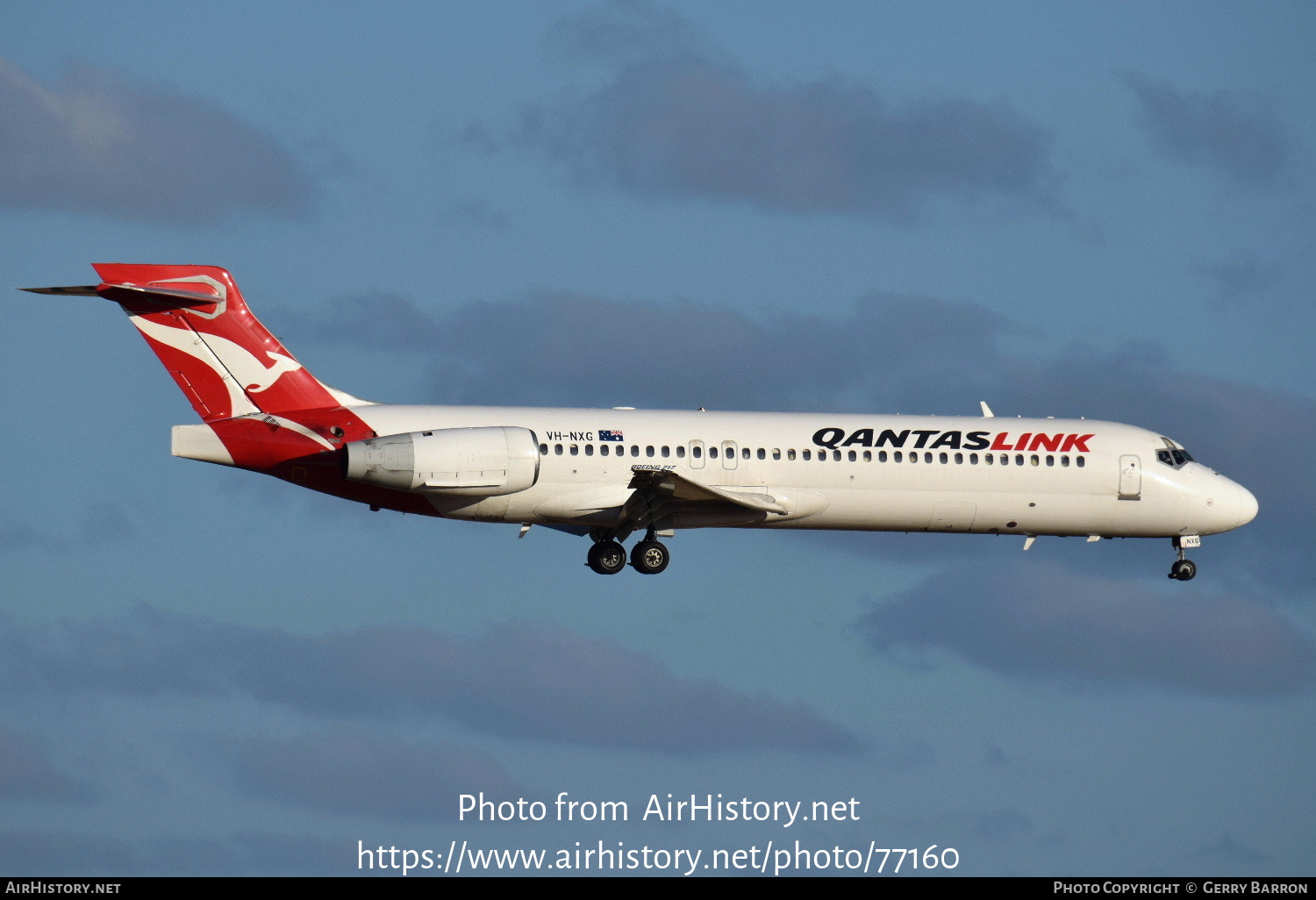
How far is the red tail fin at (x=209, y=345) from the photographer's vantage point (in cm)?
4069

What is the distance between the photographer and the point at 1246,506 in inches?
1832

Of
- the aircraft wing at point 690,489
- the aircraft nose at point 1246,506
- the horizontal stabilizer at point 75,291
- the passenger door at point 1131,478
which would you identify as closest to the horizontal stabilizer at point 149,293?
the horizontal stabilizer at point 75,291

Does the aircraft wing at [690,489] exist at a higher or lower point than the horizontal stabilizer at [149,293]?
lower

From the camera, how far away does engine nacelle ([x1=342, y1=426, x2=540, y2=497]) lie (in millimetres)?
39406

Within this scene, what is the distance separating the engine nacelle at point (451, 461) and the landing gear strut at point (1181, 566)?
15843mm

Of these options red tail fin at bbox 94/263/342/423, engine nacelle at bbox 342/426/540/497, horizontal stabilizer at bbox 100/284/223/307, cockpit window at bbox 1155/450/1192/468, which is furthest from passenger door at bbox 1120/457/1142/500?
horizontal stabilizer at bbox 100/284/223/307

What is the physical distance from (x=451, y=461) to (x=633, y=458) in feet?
13.8

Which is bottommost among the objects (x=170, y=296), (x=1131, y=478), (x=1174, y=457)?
(x=1131, y=478)

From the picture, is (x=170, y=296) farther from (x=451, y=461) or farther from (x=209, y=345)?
(x=451, y=461)

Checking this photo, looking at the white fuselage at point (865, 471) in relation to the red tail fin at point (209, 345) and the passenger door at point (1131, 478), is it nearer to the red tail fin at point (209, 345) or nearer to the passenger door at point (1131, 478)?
the passenger door at point (1131, 478)

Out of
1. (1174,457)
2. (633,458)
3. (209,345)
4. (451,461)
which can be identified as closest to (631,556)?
(633,458)

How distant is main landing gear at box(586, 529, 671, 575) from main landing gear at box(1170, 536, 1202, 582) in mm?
12428

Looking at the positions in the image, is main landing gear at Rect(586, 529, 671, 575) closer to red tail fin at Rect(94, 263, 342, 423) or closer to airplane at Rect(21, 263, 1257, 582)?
airplane at Rect(21, 263, 1257, 582)

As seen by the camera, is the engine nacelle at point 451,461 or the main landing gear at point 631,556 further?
the main landing gear at point 631,556
